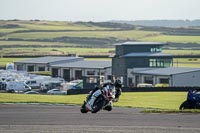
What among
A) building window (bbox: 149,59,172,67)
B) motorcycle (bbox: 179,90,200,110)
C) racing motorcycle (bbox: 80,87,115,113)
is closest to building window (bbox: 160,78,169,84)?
building window (bbox: 149,59,172,67)

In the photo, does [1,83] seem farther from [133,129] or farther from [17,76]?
[133,129]

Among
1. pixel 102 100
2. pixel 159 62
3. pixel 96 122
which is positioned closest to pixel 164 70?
pixel 159 62

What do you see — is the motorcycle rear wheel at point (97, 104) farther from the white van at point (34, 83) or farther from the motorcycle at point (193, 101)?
the white van at point (34, 83)

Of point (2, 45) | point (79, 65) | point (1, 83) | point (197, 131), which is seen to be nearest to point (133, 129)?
point (197, 131)

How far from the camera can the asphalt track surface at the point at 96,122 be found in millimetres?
18844

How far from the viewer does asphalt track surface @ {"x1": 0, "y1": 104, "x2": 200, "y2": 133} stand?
1884 centimetres

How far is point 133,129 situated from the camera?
62.2 feet

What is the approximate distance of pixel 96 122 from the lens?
21094 mm

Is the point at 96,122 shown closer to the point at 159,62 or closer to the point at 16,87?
the point at 16,87

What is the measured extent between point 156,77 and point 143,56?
29.7 feet

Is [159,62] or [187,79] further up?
[159,62]

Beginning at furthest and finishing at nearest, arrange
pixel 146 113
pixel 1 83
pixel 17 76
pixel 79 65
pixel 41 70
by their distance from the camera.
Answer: pixel 41 70 → pixel 79 65 → pixel 17 76 → pixel 1 83 → pixel 146 113

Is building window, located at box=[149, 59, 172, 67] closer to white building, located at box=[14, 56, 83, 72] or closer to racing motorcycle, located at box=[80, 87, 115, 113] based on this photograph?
white building, located at box=[14, 56, 83, 72]

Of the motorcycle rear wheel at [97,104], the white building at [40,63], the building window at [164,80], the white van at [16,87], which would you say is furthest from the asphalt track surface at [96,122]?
the white building at [40,63]
